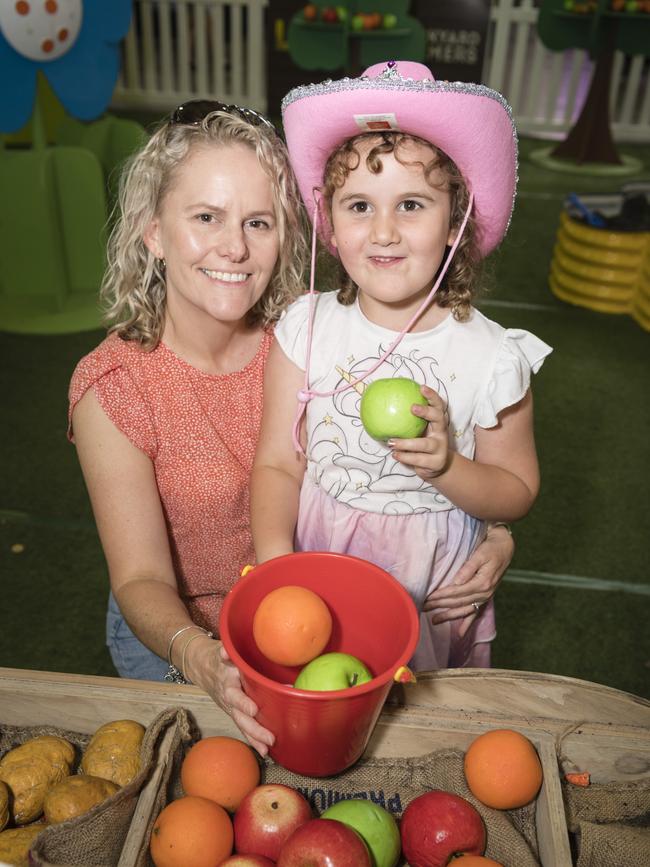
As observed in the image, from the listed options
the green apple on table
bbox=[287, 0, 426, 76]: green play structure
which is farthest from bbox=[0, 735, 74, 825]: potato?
bbox=[287, 0, 426, 76]: green play structure

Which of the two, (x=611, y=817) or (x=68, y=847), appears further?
(x=611, y=817)

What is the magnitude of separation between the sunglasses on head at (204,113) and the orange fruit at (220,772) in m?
1.00

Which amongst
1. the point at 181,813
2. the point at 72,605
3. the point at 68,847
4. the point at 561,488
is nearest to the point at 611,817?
the point at 181,813

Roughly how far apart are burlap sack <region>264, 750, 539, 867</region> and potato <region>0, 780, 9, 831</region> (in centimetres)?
31

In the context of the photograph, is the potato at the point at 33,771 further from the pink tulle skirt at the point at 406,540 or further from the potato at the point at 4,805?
the pink tulle skirt at the point at 406,540

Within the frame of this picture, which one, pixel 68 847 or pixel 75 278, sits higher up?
pixel 68 847

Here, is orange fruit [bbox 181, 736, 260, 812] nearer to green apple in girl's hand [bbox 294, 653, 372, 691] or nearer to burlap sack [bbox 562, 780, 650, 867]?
green apple in girl's hand [bbox 294, 653, 372, 691]

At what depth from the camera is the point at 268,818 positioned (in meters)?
0.90

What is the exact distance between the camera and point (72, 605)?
8.04ft

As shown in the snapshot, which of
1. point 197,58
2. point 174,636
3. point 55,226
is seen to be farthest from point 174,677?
point 197,58

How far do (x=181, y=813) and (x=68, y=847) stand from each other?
0.39ft

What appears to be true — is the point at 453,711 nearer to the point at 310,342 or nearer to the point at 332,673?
the point at 332,673

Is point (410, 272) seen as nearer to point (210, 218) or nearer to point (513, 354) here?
point (513, 354)

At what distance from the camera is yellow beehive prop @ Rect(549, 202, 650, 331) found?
14.6 ft
